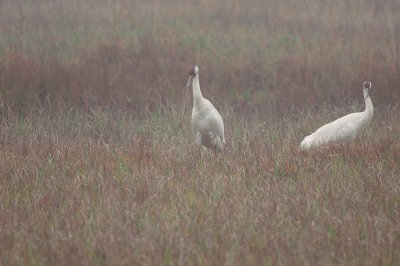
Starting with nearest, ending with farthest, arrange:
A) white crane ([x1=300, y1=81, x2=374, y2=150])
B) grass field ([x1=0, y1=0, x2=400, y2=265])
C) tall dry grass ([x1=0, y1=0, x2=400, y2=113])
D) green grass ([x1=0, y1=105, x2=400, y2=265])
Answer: green grass ([x1=0, y1=105, x2=400, y2=265]) → grass field ([x1=0, y1=0, x2=400, y2=265]) → white crane ([x1=300, y1=81, x2=374, y2=150]) → tall dry grass ([x1=0, y1=0, x2=400, y2=113])

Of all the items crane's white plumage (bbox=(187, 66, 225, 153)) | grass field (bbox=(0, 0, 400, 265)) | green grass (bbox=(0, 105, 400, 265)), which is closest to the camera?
green grass (bbox=(0, 105, 400, 265))

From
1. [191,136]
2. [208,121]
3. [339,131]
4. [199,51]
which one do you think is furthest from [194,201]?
[199,51]

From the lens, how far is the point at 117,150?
7.25 metres

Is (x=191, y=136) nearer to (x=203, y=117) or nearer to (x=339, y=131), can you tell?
(x=203, y=117)

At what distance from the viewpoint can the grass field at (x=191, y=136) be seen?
4621mm

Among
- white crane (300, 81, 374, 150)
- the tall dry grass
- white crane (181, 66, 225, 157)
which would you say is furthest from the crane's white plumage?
the tall dry grass

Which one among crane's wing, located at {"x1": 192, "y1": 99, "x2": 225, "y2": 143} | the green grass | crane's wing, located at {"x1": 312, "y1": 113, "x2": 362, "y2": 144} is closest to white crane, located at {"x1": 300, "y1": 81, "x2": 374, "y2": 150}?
crane's wing, located at {"x1": 312, "y1": 113, "x2": 362, "y2": 144}

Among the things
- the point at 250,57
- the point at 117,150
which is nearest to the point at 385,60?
the point at 250,57

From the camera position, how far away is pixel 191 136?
8.48 metres

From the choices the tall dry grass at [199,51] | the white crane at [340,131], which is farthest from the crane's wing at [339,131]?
the tall dry grass at [199,51]

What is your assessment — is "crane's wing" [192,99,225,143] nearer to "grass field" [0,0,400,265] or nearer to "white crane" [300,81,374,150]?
"grass field" [0,0,400,265]

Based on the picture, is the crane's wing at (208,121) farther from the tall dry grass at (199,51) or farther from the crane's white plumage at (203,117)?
the tall dry grass at (199,51)

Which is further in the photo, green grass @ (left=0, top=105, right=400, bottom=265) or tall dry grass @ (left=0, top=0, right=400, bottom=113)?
tall dry grass @ (left=0, top=0, right=400, bottom=113)

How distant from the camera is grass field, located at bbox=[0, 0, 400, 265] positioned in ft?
15.2
